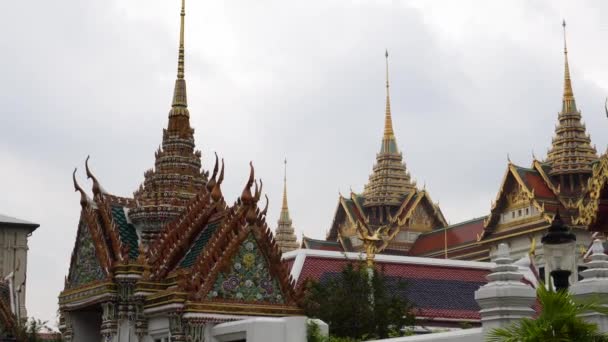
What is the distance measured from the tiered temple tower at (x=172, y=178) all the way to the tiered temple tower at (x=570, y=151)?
46.0 m

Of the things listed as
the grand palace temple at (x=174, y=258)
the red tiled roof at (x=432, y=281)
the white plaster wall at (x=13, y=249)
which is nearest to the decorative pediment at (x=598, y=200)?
the grand palace temple at (x=174, y=258)

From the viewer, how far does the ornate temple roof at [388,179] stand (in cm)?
8044

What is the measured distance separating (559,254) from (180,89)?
30.4ft

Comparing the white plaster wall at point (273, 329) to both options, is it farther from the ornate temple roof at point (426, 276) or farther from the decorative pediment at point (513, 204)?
the decorative pediment at point (513, 204)

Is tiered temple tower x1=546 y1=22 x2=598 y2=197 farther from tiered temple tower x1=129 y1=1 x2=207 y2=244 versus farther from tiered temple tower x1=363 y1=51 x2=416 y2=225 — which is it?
tiered temple tower x1=129 y1=1 x2=207 y2=244

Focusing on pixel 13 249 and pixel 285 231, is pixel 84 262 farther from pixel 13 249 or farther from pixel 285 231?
pixel 285 231

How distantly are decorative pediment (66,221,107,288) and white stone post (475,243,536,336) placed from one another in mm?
7576

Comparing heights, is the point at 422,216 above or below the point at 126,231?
above

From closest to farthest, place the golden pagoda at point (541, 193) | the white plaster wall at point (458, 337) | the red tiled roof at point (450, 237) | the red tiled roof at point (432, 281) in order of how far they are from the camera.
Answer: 1. the white plaster wall at point (458, 337)
2. the red tiled roof at point (432, 281)
3. the golden pagoda at point (541, 193)
4. the red tiled roof at point (450, 237)

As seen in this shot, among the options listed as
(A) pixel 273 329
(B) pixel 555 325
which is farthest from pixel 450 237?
(B) pixel 555 325

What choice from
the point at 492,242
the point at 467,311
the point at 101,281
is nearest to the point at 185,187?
the point at 101,281

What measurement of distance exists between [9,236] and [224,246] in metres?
54.8

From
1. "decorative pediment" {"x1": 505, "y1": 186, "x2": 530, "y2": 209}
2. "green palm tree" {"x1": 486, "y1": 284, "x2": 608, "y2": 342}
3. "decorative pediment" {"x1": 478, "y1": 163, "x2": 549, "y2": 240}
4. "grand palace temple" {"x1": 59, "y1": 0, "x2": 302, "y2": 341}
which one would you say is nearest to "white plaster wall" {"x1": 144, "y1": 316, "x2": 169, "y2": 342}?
"grand palace temple" {"x1": 59, "y1": 0, "x2": 302, "y2": 341}

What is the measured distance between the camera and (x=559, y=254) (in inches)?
352
